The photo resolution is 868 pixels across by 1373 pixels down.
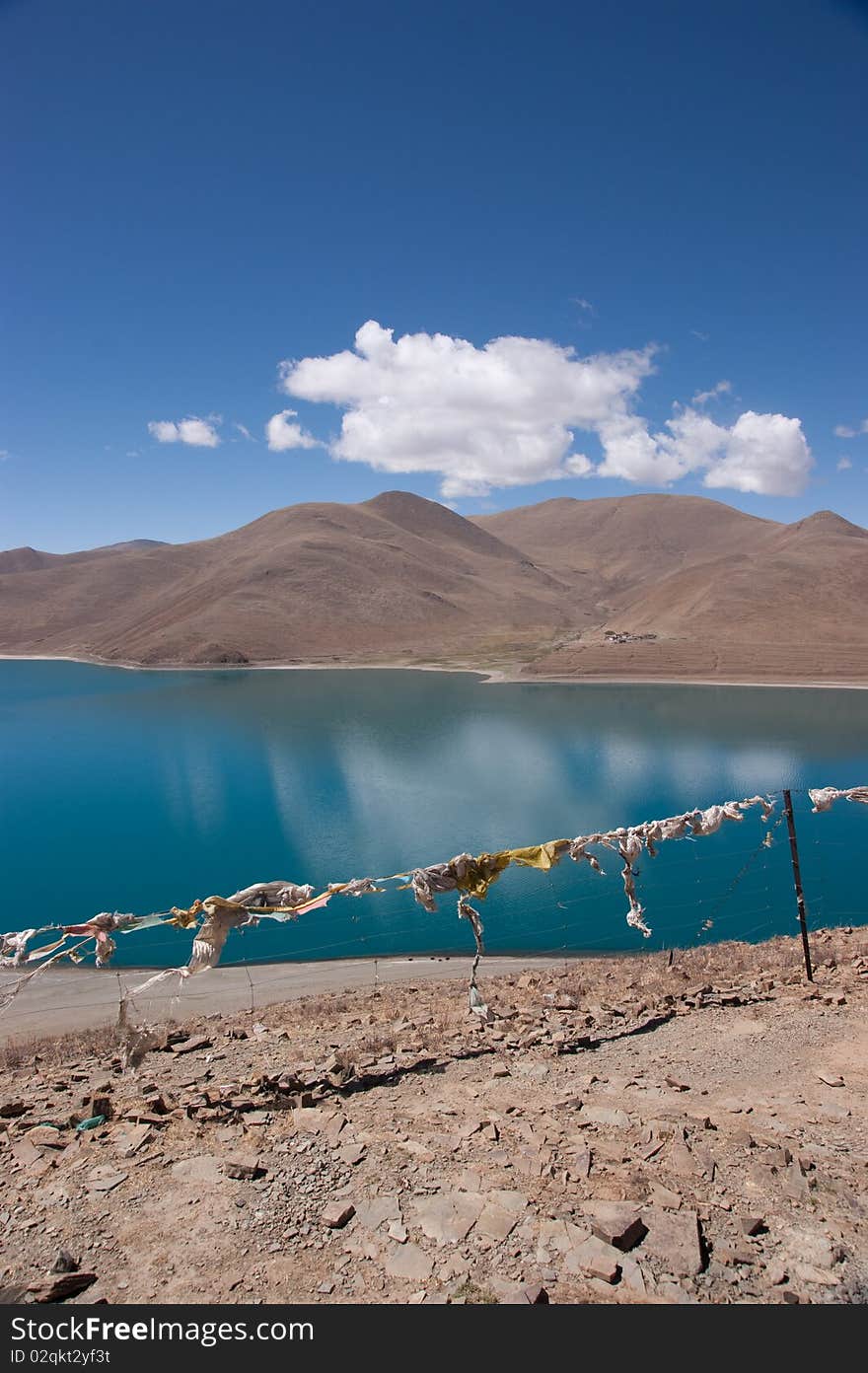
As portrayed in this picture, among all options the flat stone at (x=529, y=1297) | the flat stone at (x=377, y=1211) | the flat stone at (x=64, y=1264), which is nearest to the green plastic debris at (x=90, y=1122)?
the flat stone at (x=64, y=1264)

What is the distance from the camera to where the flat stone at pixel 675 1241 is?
5.42 meters

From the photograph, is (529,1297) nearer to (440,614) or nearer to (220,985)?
(220,985)

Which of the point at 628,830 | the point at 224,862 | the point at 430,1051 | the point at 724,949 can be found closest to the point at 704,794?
the point at 724,949

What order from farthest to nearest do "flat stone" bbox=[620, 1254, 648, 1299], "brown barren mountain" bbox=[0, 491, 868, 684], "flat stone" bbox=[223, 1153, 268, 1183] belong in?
"brown barren mountain" bbox=[0, 491, 868, 684], "flat stone" bbox=[223, 1153, 268, 1183], "flat stone" bbox=[620, 1254, 648, 1299]

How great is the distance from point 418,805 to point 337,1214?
112ft

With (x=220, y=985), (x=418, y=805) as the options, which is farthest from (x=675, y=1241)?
(x=418, y=805)

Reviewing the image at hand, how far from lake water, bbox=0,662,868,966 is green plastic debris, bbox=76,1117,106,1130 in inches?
611

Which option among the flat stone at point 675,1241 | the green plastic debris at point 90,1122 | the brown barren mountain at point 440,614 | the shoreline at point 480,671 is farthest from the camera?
the brown barren mountain at point 440,614

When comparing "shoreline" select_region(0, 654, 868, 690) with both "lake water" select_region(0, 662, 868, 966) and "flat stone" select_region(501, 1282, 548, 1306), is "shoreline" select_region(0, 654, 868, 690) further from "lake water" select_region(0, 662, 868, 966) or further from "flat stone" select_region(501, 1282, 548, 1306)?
"flat stone" select_region(501, 1282, 548, 1306)

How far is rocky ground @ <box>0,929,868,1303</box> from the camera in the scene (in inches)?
215

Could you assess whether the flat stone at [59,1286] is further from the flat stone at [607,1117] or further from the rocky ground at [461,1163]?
the flat stone at [607,1117]

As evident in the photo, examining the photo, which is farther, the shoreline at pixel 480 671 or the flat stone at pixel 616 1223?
the shoreline at pixel 480 671

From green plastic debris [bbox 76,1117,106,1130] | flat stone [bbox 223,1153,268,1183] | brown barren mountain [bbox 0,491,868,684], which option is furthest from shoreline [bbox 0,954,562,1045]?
brown barren mountain [bbox 0,491,868,684]

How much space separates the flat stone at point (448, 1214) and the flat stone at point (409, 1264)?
21 centimetres
